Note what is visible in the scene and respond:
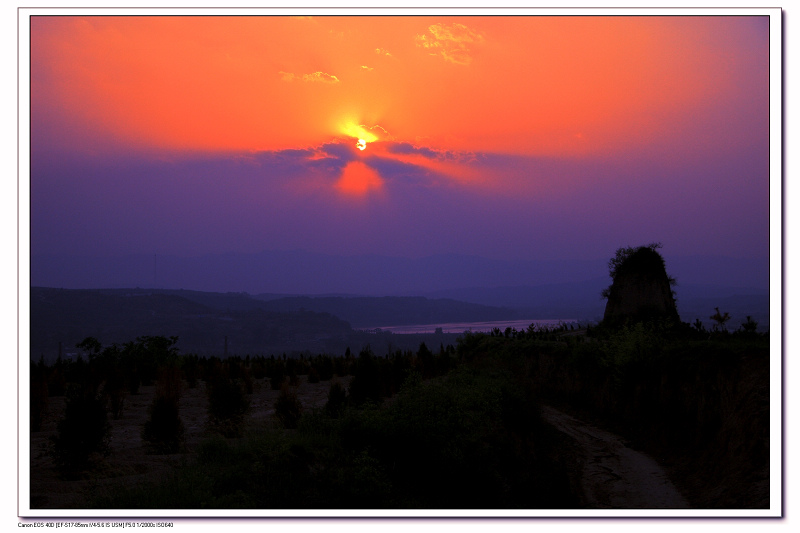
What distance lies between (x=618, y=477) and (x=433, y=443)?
439 cm

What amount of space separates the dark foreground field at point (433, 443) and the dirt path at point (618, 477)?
9 centimetres

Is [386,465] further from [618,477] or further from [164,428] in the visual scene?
[618,477]

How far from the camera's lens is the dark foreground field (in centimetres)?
655

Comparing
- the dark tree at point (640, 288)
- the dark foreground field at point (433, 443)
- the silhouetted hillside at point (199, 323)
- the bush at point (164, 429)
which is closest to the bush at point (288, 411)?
the dark foreground field at point (433, 443)

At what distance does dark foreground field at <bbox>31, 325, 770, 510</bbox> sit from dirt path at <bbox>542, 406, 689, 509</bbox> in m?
0.09

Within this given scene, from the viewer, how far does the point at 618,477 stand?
10320 mm

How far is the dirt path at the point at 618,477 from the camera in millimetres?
8914

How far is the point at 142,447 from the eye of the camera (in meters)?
9.48
